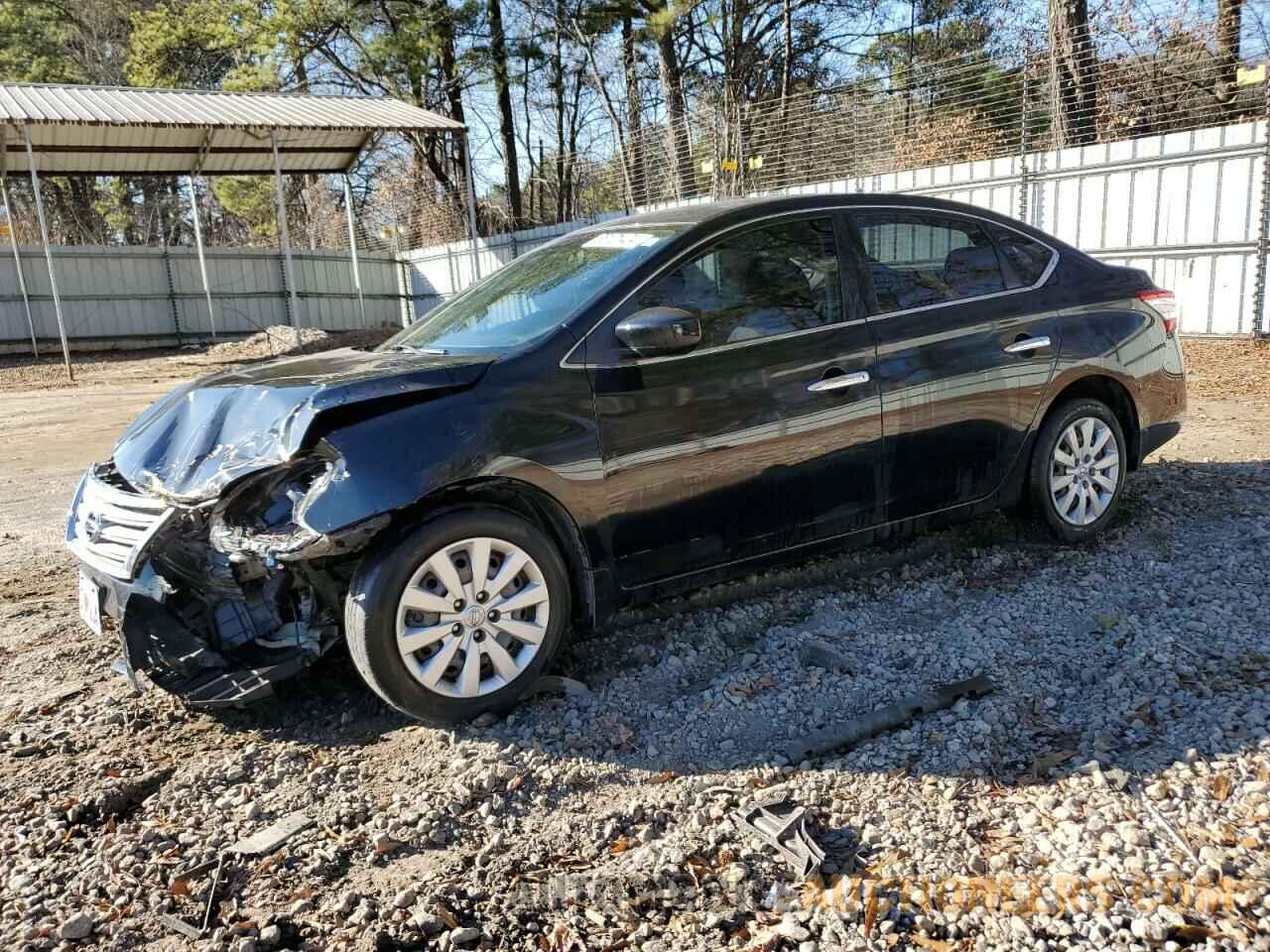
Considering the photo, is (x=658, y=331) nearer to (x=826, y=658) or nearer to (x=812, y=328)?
(x=812, y=328)

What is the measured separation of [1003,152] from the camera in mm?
13531

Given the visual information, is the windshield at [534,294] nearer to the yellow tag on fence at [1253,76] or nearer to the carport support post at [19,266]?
the yellow tag on fence at [1253,76]

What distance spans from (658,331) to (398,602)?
1.36 m

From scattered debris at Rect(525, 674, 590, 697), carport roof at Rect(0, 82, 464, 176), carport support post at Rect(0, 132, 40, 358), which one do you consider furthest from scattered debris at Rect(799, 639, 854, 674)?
carport support post at Rect(0, 132, 40, 358)

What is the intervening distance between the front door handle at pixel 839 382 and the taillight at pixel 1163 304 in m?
1.98

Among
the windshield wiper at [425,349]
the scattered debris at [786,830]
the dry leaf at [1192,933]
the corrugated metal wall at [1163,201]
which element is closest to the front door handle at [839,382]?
the windshield wiper at [425,349]

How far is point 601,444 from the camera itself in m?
3.57

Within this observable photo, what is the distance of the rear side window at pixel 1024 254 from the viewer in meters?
4.74

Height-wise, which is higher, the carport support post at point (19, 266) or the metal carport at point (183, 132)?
the metal carport at point (183, 132)

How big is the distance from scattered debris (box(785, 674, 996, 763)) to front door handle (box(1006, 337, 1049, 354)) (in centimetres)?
178

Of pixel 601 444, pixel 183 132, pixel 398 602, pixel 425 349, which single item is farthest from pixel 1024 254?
pixel 183 132

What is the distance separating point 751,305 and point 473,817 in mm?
2290

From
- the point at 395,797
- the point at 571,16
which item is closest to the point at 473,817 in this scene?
the point at 395,797

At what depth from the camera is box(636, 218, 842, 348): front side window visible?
3.87 meters
